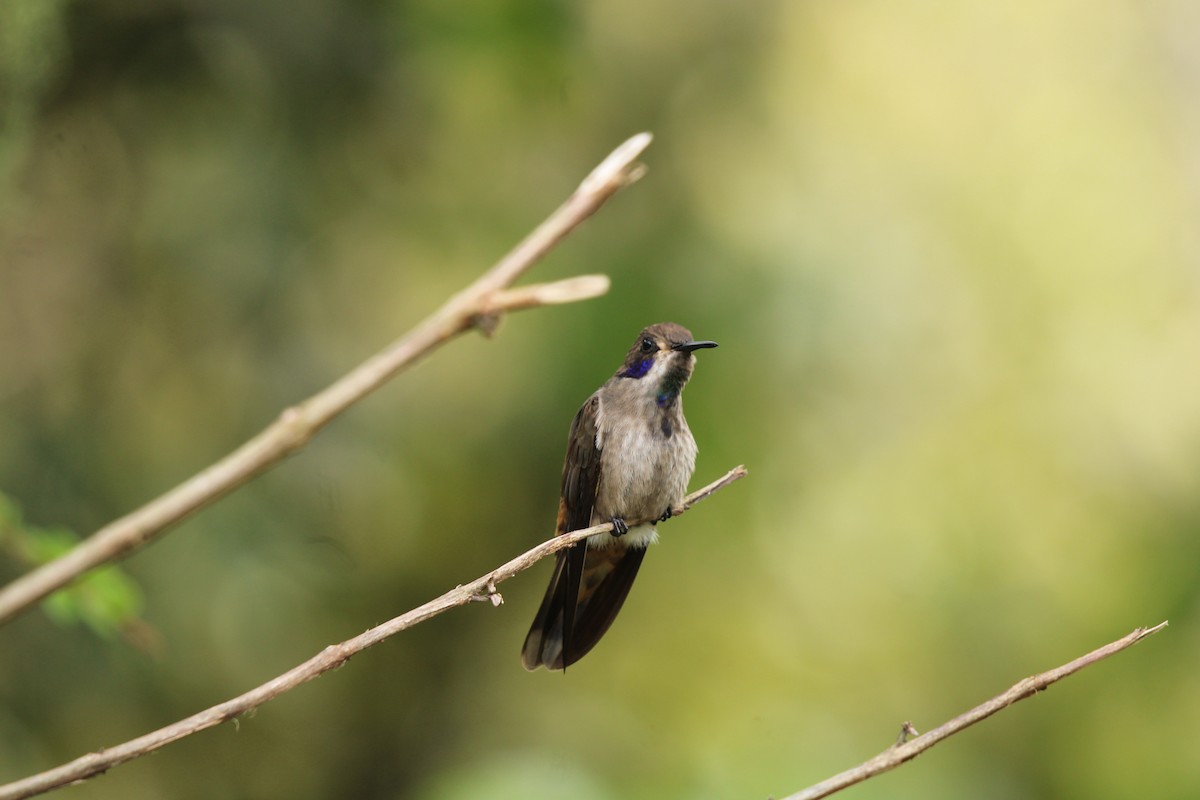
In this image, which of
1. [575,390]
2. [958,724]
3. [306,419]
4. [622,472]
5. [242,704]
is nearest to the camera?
[306,419]

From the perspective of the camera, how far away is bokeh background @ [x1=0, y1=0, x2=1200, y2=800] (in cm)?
338

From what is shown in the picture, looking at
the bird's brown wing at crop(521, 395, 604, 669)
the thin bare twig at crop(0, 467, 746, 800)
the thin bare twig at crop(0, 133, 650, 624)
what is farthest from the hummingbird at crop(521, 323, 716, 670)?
the thin bare twig at crop(0, 133, 650, 624)

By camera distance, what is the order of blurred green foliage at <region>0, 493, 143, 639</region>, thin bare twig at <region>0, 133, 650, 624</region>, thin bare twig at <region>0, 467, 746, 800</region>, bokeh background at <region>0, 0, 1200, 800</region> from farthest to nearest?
bokeh background at <region>0, 0, 1200, 800</region> < blurred green foliage at <region>0, 493, 143, 639</region> < thin bare twig at <region>0, 467, 746, 800</region> < thin bare twig at <region>0, 133, 650, 624</region>

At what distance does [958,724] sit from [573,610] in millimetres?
583

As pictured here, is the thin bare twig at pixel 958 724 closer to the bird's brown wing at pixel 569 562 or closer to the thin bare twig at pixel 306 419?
the bird's brown wing at pixel 569 562

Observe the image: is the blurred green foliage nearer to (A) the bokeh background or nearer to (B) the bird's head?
(B) the bird's head

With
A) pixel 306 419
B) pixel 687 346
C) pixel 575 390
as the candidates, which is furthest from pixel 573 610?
pixel 575 390

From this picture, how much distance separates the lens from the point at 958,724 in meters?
0.82

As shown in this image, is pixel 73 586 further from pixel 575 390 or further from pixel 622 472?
pixel 575 390

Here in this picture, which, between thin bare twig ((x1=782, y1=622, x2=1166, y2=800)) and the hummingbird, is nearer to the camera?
thin bare twig ((x1=782, y1=622, x2=1166, y2=800))

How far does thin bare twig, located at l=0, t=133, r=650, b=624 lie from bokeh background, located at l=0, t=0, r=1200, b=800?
2242mm

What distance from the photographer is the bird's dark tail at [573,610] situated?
51.6 inches

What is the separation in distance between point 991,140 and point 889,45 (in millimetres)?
587

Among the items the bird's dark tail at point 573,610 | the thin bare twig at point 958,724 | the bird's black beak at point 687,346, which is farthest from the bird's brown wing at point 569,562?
the thin bare twig at point 958,724
